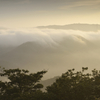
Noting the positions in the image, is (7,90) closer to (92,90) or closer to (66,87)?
(66,87)

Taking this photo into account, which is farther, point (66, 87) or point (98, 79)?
point (98, 79)

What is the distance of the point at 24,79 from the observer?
111ft

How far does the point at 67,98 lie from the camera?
19.5 metres

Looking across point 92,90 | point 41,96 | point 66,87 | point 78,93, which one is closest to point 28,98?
point 41,96

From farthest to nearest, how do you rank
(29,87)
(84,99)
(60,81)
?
(29,87)
(60,81)
(84,99)

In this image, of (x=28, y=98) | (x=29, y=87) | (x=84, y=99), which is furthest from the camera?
(x=29, y=87)

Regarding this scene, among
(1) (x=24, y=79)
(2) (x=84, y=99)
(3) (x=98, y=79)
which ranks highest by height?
(1) (x=24, y=79)

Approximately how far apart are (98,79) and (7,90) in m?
17.8

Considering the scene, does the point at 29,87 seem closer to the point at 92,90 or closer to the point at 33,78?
the point at 33,78

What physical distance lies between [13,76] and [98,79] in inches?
676

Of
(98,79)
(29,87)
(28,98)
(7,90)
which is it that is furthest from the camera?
(29,87)

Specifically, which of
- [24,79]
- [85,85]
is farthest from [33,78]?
[85,85]

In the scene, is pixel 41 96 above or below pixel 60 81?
below

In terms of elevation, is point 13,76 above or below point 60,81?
above
